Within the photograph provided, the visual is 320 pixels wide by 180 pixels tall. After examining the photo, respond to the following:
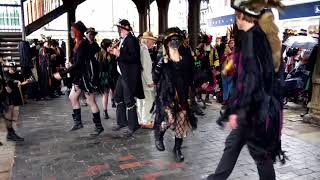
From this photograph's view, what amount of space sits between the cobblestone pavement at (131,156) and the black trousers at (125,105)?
0.28m

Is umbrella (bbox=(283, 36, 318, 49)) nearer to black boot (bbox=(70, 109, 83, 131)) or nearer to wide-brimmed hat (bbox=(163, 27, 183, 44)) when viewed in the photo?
wide-brimmed hat (bbox=(163, 27, 183, 44))

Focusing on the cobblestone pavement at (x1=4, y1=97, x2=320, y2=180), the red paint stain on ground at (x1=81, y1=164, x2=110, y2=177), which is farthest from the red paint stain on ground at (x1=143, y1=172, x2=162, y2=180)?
the red paint stain on ground at (x1=81, y1=164, x2=110, y2=177)

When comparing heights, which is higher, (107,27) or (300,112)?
(107,27)

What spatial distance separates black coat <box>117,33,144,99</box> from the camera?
5.82m

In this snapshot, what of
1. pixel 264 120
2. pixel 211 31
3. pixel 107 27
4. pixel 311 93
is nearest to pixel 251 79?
pixel 264 120

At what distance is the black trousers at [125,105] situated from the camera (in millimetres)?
5980

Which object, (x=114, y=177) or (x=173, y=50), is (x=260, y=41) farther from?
(x=114, y=177)

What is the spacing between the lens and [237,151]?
10.6 ft

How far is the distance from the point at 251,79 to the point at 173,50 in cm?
203

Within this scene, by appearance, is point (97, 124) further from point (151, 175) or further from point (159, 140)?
point (151, 175)

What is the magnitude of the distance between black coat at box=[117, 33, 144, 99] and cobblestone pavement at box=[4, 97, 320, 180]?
0.94 metres

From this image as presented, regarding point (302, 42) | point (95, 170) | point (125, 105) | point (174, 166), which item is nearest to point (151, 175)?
point (174, 166)

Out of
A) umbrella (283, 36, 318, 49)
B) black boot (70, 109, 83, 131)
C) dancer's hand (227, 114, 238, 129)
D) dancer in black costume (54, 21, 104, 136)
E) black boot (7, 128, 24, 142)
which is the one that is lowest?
black boot (7, 128, 24, 142)

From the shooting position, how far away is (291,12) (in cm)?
2342
